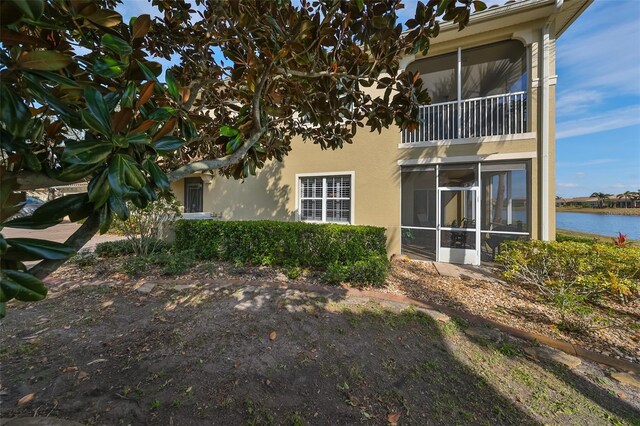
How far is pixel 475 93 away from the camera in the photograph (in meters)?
8.87

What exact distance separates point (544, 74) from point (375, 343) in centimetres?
812

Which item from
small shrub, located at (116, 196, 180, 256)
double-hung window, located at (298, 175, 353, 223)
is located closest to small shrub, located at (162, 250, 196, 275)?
small shrub, located at (116, 196, 180, 256)

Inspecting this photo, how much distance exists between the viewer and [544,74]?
22.4 feet

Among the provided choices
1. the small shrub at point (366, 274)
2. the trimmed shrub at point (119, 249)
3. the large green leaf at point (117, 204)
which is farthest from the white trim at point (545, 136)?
the trimmed shrub at point (119, 249)

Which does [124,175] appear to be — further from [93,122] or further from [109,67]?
[109,67]

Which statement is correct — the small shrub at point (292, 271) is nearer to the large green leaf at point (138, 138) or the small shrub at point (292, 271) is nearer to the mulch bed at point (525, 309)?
the mulch bed at point (525, 309)

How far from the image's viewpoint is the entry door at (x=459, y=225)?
750cm

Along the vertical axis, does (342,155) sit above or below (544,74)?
below

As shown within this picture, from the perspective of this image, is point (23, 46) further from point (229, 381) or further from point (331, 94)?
point (229, 381)

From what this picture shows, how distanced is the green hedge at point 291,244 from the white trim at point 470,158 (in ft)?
7.93

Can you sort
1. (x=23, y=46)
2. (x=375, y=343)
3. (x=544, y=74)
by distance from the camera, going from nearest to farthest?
(x=23, y=46)
(x=375, y=343)
(x=544, y=74)

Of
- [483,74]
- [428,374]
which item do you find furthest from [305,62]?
[483,74]

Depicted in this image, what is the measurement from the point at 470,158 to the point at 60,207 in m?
8.35

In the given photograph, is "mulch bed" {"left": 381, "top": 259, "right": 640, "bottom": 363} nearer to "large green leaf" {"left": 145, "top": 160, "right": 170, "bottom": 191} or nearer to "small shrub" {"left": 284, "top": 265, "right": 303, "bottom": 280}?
"small shrub" {"left": 284, "top": 265, "right": 303, "bottom": 280}
